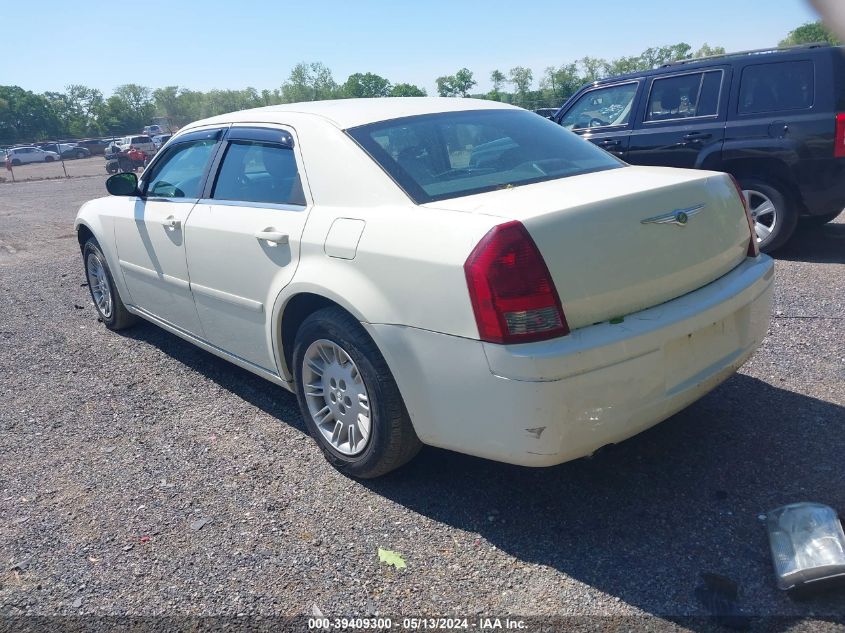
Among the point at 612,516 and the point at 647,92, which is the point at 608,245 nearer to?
the point at 612,516

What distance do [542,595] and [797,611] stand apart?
0.81m

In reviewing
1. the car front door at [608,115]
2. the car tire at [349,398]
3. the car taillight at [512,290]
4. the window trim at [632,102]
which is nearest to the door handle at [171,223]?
the car tire at [349,398]

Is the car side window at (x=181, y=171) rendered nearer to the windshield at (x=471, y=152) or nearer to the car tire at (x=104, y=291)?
the car tire at (x=104, y=291)

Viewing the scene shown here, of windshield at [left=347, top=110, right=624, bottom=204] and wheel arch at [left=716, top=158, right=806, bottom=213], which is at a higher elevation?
windshield at [left=347, top=110, right=624, bottom=204]

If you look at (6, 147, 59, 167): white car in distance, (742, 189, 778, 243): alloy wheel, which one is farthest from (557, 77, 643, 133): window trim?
(6, 147, 59, 167): white car in distance

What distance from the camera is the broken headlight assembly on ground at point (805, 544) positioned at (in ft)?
7.50

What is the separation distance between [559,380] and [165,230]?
288 centimetres

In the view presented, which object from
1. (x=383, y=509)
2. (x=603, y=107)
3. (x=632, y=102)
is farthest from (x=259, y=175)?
(x=603, y=107)

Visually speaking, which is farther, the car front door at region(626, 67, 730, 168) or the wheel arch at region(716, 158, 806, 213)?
the car front door at region(626, 67, 730, 168)

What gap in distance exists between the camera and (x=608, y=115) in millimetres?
8156

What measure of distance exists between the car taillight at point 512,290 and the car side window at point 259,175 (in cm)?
122

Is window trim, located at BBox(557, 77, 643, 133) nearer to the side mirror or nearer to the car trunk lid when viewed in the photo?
the side mirror

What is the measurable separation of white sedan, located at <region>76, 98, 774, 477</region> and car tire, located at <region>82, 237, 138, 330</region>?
1.66 metres

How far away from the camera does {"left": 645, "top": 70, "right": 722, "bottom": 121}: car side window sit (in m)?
7.16
